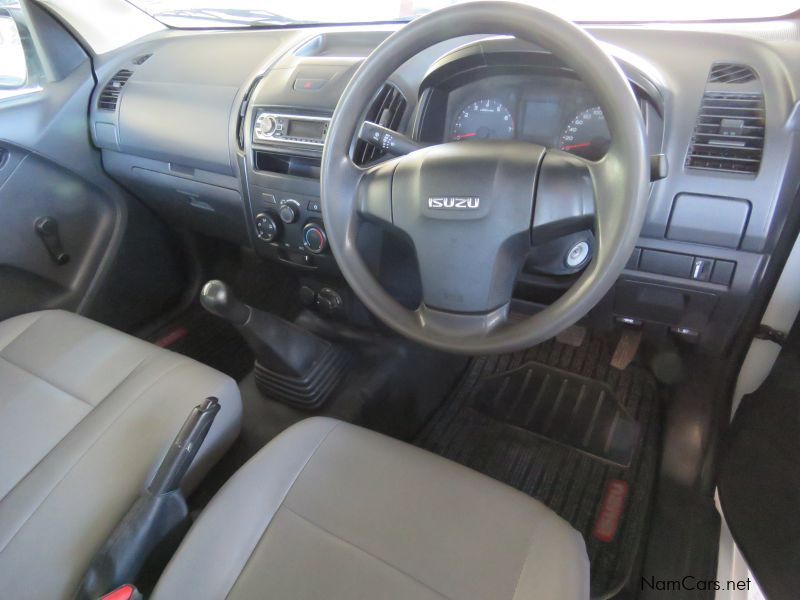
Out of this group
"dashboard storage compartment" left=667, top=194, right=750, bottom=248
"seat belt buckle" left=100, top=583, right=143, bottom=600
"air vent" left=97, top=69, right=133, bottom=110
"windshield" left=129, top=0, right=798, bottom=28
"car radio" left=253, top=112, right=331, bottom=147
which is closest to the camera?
"seat belt buckle" left=100, top=583, right=143, bottom=600

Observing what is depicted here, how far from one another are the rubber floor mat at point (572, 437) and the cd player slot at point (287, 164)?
2.59ft

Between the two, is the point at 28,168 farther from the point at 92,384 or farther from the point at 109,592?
the point at 109,592

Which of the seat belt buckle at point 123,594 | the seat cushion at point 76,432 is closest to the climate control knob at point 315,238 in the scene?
the seat cushion at point 76,432

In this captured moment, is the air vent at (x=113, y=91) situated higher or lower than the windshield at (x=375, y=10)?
lower

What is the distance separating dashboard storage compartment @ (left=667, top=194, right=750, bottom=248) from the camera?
0.93 m

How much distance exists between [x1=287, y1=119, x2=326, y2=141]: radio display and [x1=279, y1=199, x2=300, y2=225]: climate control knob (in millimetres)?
143

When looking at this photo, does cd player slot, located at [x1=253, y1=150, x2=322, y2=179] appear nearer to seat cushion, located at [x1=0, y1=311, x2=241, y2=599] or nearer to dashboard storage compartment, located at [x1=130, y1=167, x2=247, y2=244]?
dashboard storage compartment, located at [x1=130, y1=167, x2=247, y2=244]

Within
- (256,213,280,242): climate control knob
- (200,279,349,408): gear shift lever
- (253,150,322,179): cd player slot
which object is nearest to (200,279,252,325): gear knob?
(200,279,349,408): gear shift lever

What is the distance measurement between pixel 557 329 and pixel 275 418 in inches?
35.0

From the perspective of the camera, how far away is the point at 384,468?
0.87 m

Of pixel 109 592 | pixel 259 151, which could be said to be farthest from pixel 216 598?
pixel 259 151

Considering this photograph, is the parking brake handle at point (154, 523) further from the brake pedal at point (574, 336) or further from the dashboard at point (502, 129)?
the brake pedal at point (574, 336)

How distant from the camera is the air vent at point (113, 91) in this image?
163 centimetres

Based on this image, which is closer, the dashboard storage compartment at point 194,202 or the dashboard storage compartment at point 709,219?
the dashboard storage compartment at point 709,219
